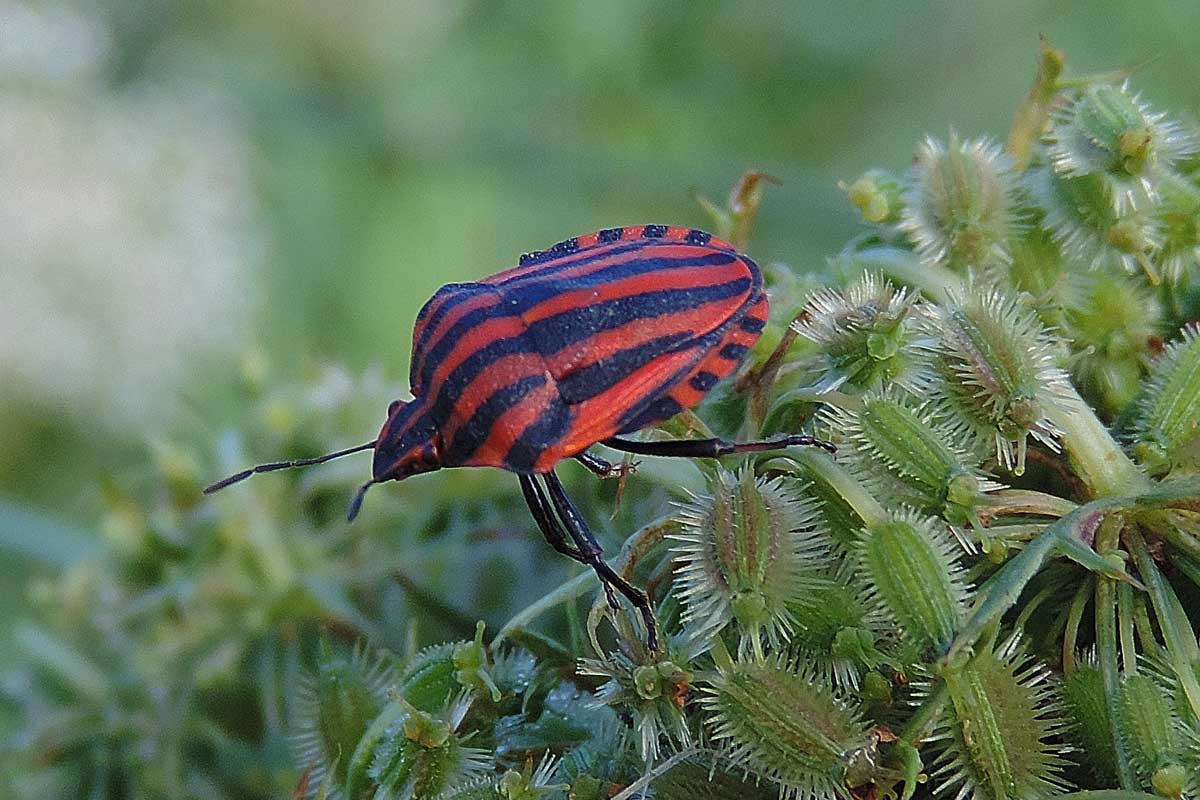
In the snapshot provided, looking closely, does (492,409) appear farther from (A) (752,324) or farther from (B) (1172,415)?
(B) (1172,415)

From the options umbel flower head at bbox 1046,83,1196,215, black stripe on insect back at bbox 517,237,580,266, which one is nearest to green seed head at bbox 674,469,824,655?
black stripe on insect back at bbox 517,237,580,266

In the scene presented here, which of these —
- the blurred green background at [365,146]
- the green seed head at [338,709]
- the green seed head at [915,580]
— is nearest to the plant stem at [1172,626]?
the green seed head at [915,580]

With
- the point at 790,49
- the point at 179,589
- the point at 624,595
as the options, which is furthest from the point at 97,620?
the point at 790,49

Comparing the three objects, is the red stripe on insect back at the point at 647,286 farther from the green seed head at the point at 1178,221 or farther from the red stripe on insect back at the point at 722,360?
the green seed head at the point at 1178,221

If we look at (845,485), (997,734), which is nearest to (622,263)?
(845,485)

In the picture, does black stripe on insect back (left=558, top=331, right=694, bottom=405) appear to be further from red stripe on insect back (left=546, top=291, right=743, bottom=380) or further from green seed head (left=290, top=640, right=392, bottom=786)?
green seed head (left=290, top=640, right=392, bottom=786)

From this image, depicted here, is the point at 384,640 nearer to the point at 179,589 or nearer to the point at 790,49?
the point at 179,589

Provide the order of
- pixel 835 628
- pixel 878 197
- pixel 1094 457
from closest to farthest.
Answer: pixel 835 628, pixel 1094 457, pixel 878 197
